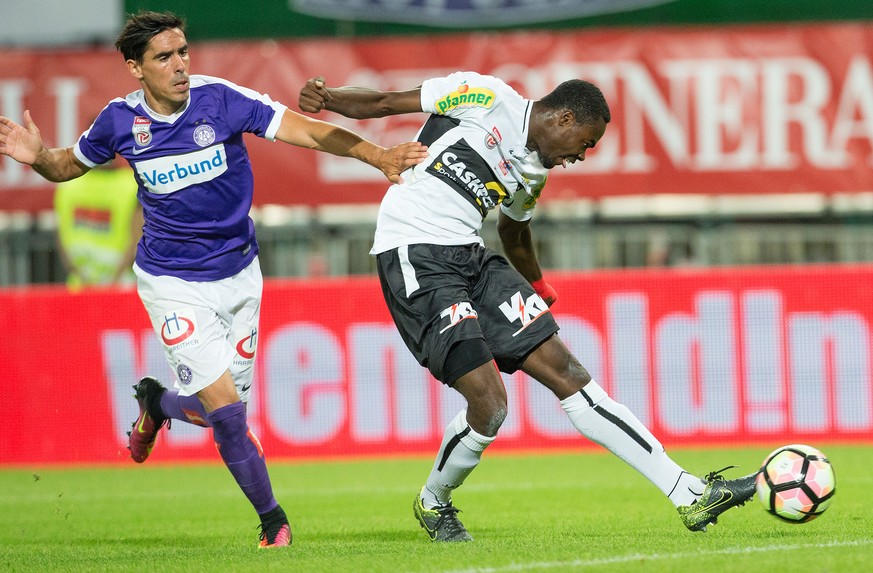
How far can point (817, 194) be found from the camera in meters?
13.1

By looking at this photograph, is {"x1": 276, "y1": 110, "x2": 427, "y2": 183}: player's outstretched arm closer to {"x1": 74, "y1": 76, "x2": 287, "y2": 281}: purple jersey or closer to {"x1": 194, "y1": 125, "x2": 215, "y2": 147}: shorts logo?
{"x1": 74, "y1": 76, "x2": 287, "y2": 281}: purple jersey

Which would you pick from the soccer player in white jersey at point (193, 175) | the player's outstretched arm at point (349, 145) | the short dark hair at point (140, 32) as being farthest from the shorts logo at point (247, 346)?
→ the short dark hair at point (140, 32)

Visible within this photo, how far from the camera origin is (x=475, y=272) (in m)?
5.87

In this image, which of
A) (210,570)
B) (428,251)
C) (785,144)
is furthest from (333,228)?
(210,570)

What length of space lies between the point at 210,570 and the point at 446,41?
9316 millimetres

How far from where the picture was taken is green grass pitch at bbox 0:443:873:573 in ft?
16.2

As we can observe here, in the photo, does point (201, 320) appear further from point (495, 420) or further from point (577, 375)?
point (577, 375)

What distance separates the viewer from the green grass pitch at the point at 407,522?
4930mm

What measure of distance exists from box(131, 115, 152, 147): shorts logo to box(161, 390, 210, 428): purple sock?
4.26 ft

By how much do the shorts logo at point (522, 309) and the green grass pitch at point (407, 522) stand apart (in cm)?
100

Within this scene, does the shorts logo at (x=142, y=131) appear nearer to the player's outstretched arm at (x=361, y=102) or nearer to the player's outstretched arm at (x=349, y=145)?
the player's outstretched arm at (x=349, y=145)

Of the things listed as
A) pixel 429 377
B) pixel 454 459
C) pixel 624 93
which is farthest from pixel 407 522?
pixel 624 93

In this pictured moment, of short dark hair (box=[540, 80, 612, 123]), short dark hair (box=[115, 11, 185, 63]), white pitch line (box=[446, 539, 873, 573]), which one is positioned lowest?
white pitch line (box=[446, 539, 873, 573])

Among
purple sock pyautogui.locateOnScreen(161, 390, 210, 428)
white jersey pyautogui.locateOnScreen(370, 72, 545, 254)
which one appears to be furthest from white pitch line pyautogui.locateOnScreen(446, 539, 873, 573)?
purple sock pyautogui.locateOnScreen(161, 390, 210, 428)
